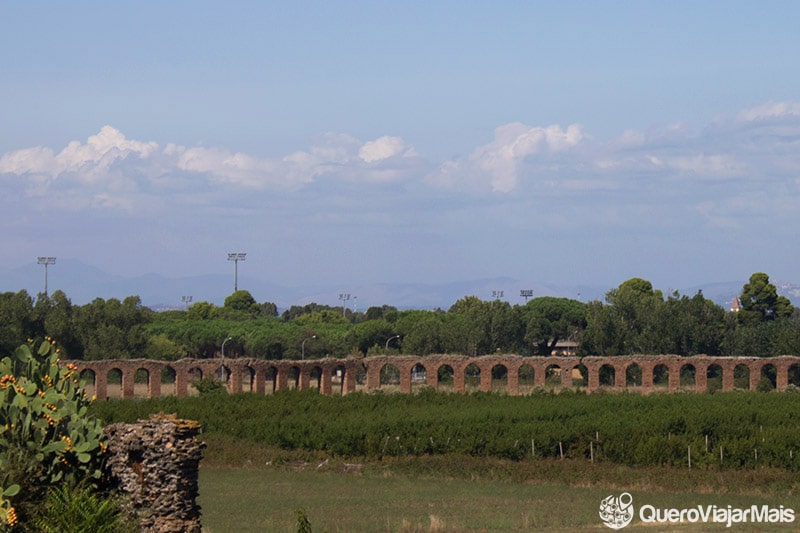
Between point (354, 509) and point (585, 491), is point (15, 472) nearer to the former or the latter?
point (354, 509)

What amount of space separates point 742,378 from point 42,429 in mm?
50659

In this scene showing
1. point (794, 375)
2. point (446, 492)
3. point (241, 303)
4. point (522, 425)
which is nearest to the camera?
point (446, 492)

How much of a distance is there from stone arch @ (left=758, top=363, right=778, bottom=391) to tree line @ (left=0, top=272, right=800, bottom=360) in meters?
1.43

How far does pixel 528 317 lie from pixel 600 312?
17.5 metres

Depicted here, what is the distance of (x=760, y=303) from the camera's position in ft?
277

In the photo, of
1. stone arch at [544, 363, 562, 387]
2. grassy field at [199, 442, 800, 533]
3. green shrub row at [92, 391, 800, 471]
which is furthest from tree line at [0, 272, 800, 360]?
grassy field at [199, 442, 800, 533]

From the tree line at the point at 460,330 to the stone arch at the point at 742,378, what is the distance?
7.60 feet

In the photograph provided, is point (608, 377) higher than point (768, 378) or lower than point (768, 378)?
lower

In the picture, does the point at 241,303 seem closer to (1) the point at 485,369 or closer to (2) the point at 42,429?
(1) the point at 485,369

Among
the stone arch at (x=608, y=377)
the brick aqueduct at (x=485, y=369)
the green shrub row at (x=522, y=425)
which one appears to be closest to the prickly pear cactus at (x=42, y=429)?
the green shrub row at (x=522, y=425)

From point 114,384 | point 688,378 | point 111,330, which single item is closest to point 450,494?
point 688,378

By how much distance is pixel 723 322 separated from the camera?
7788 cm

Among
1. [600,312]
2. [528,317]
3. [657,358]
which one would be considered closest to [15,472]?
[657,358]

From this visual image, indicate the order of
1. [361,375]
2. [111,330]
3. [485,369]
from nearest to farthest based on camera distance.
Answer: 1. [485,369]
2. [111,330]
3. [361,375]
